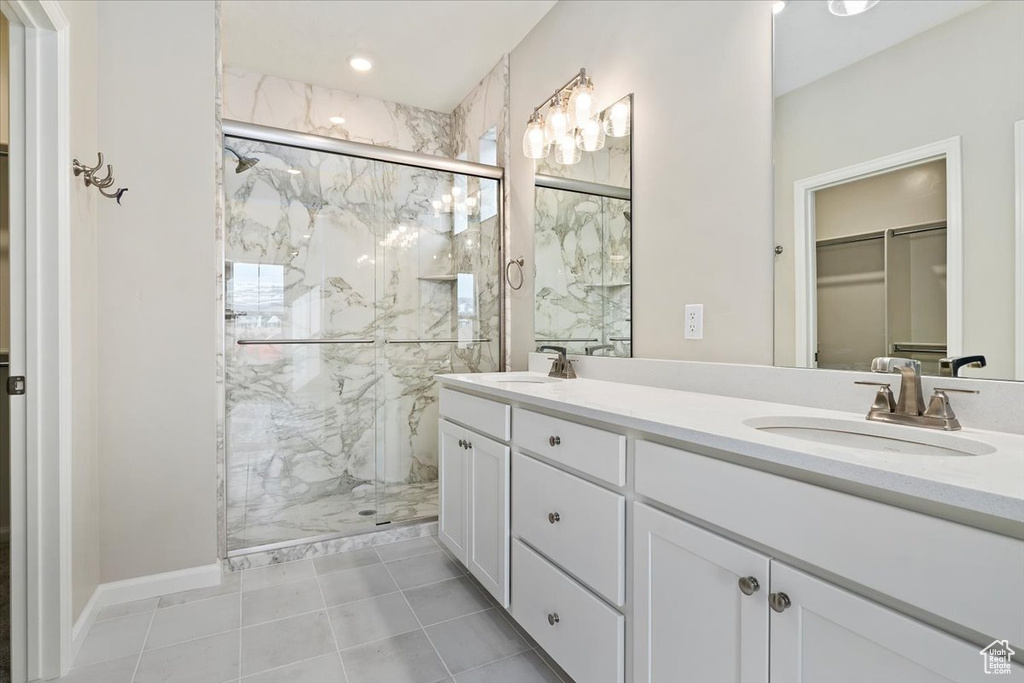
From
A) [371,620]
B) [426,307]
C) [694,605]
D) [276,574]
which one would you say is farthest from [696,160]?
[276,574]

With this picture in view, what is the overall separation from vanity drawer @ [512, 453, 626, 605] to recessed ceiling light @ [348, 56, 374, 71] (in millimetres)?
2534

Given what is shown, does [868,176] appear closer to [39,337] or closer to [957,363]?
[957,363]

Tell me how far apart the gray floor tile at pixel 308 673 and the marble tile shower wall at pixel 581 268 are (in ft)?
4.83

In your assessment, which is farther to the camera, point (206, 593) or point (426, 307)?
point (426, 307)

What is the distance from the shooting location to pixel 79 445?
166cm

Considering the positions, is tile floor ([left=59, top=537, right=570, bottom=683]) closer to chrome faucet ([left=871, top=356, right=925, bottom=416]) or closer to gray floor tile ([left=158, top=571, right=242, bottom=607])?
gray floor tile ([left=158, top=571, right=242, bottom=607])

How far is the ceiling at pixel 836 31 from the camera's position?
3.71 ft

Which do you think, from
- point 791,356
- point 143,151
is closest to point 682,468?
point 791,356

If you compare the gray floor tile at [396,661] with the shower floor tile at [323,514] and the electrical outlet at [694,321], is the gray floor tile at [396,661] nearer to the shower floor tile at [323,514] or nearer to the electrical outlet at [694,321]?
the shower floor tile at [323,514]

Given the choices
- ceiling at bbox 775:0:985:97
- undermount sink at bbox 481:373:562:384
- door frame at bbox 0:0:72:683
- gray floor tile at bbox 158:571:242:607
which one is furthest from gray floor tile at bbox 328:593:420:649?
ceiling at bbox 775:0:985:97

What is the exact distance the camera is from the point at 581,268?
225 cm

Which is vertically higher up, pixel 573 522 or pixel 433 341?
pixel 433 341

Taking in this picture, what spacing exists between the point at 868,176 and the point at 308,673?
2072 mm

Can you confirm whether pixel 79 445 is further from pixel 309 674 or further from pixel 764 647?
pixel 764 647
